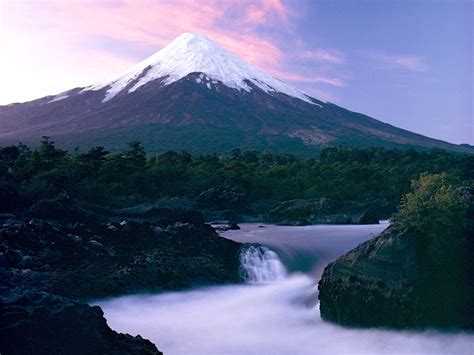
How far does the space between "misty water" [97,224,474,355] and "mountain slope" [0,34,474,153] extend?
2350 inches

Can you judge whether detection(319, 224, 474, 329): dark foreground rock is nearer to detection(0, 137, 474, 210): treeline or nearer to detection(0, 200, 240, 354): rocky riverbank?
detection(0, 200, 240, 354): rocky riverbank

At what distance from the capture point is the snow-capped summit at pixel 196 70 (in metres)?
126

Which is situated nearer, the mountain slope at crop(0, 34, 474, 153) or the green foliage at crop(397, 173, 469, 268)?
the green foliage at crop(397, 173, 469, 268)

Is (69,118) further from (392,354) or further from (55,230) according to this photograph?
(392,354)

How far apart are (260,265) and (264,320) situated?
5.06 metres

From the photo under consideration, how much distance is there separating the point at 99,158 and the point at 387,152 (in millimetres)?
34089

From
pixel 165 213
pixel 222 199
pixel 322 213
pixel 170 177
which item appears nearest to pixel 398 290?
pixel 165 213

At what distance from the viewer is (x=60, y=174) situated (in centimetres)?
3134

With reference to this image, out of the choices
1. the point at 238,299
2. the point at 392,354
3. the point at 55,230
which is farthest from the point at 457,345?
the point at 55,230

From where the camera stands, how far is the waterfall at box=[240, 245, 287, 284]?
18672 millimetres

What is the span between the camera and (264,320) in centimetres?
1419

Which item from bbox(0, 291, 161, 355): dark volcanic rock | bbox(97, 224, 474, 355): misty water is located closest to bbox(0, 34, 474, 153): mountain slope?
bbox(97, 224, 474, 355): misty water

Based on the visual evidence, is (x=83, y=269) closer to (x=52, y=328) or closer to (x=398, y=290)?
(x=52, y=328)

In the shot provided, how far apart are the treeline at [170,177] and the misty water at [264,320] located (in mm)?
13837
